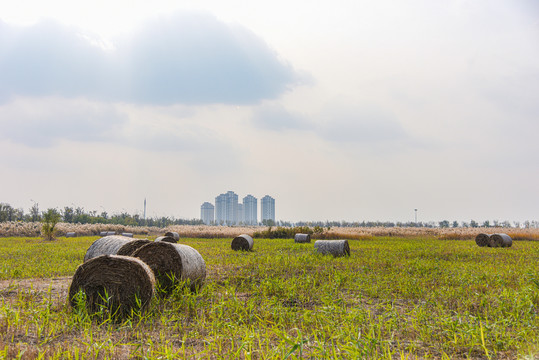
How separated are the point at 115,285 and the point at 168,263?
65.5 inches

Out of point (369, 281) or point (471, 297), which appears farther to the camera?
point (369, 281)

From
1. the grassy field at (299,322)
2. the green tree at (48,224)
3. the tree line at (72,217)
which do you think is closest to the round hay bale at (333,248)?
the grassy field at (299,322)

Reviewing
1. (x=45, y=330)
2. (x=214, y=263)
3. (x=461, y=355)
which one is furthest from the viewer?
(x=214, y=263)

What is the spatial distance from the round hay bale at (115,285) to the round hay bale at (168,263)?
136 centimetres

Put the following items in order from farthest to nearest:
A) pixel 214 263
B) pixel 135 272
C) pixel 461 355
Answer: pixel 214 263
pixel 135 272
pixel 461 355

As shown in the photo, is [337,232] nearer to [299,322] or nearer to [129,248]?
[129,248]

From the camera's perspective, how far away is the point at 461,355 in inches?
177

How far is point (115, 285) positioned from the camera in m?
6.12

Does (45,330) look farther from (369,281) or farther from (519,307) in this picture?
(519,307)

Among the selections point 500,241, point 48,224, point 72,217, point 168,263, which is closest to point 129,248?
point 168,263

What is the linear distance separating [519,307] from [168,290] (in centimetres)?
662

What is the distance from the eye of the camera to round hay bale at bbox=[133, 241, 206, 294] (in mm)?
7645

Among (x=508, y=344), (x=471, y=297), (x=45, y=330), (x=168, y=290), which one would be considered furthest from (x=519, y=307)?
(x=45, y=330)

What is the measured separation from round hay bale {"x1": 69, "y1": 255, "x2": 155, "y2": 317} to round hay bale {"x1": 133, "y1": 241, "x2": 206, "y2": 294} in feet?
4.47
